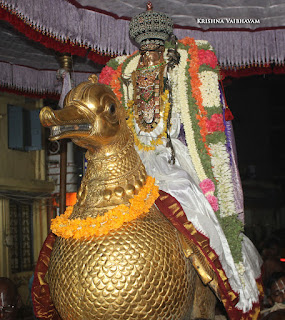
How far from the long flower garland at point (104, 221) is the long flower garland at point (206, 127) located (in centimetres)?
86

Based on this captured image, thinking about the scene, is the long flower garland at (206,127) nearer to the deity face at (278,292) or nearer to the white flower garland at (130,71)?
the white flower garland at (130,71)

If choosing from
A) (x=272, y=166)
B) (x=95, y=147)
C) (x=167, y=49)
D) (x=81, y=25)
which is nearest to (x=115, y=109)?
(x=95, y=147)

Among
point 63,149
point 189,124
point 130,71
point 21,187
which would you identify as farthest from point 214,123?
point 21,187

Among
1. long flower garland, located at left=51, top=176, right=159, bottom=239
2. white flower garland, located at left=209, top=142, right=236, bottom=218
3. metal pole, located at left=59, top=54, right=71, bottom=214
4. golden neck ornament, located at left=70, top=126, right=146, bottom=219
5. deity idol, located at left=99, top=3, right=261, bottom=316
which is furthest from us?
metal pole, located at left=59, top=54, right=71, bottom=214

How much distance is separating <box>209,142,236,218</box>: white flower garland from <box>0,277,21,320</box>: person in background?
6.42 feet

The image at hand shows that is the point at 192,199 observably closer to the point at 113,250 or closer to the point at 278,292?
the point at 113,250

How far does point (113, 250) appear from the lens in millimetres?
2273

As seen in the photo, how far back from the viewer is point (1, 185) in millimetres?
10305

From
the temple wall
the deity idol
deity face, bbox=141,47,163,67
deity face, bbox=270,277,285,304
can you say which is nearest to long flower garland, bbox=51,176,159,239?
the deity idol

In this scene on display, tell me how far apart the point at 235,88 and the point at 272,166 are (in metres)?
2.53

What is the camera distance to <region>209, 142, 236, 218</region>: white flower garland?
3342mm

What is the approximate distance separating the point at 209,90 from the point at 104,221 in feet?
5.21

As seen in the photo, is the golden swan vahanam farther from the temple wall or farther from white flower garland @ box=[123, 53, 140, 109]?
the temple wall

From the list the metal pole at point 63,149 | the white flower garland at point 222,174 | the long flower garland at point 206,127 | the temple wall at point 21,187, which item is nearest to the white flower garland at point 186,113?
the long flower garland at point 206,127
